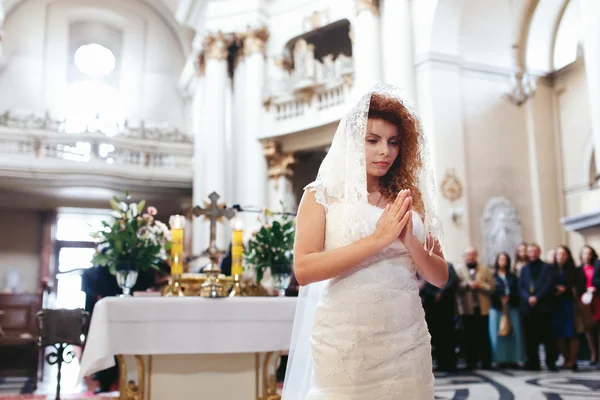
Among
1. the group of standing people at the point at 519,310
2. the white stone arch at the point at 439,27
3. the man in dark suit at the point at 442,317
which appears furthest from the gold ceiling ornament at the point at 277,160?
the man in dark suit at the point at 442,317

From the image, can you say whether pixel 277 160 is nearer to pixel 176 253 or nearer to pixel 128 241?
pixel 128 241

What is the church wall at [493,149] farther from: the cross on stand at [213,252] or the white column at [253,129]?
the cross on stand at [213,252]

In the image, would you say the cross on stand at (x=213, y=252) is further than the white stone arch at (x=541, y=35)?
No

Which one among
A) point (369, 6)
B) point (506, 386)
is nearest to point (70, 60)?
point (369, 6)

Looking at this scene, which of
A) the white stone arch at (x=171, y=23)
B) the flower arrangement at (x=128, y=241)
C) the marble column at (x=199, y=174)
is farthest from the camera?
the white stone arch at (x=171, y=23)

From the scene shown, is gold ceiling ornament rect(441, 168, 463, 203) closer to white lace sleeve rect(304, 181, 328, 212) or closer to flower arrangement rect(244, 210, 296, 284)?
flower arrangement rect(244, 210, 296, 284)

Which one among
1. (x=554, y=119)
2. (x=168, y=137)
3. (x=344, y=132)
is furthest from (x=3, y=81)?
(x=344, y=132)

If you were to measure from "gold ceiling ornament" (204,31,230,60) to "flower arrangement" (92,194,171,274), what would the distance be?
9987mm

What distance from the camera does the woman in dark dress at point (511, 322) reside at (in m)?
8.25

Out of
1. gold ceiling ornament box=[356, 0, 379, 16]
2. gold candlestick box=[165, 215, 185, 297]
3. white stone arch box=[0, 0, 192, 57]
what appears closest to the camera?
gold candlestick box=[165, 215, 185, 297]

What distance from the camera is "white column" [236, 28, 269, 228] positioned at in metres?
13.9

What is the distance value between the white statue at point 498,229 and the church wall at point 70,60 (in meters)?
11.6

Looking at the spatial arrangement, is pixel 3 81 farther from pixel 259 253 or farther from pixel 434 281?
pixel 434 281

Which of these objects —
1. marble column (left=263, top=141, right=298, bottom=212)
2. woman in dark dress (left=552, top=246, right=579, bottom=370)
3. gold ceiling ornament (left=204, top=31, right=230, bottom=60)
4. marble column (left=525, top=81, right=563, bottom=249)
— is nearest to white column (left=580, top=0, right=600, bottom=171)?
woman in dark dress (left=552, top=246, right=579, bottom=370)
